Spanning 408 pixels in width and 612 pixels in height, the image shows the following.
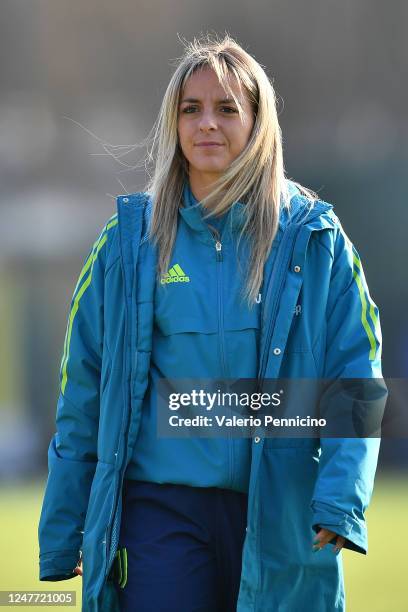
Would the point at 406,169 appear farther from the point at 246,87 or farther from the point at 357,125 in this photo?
the point at 246,87

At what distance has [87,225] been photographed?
680cm

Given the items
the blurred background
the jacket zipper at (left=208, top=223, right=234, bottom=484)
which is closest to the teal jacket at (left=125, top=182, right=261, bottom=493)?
the jacket zipper at (left=208, top=223, right=234, bottom=484)

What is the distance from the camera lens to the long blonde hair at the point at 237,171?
97.2 inches

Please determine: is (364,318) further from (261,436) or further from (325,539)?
(325,539)

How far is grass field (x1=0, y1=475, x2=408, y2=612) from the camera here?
4410 millimetres

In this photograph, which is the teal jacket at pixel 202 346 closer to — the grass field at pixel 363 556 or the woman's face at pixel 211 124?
the woman's face at pixel 211 124

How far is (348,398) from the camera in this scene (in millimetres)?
2377

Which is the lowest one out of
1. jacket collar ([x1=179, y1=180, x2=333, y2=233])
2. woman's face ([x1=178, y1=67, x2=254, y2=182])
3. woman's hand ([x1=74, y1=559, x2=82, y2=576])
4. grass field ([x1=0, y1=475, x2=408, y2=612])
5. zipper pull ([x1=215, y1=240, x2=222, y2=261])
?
grass field ([x1=0, y1=475, x2=408, y2=612])

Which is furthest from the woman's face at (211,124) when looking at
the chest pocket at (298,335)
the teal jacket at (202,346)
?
the chest pocket at (298,335)

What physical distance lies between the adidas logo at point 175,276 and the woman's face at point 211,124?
0.24 meters

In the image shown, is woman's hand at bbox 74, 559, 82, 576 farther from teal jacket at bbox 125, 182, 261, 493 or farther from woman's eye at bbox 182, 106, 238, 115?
woman's eye at bbox 182, 106, 238, 115

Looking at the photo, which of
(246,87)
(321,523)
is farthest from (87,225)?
(321,523)

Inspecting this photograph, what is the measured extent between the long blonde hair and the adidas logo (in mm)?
14

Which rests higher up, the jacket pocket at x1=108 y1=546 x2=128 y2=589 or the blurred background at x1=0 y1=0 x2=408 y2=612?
the blurred background at x1=0 y1=0 x2=408 y2=612
